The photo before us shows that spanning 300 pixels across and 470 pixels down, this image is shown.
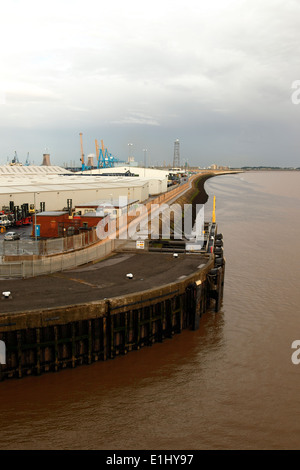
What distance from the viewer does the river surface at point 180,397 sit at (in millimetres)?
14070

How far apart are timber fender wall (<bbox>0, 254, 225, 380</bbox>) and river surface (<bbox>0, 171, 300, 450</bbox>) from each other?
507mm

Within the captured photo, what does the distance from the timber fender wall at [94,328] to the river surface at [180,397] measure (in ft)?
1.66

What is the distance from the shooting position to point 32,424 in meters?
14.4

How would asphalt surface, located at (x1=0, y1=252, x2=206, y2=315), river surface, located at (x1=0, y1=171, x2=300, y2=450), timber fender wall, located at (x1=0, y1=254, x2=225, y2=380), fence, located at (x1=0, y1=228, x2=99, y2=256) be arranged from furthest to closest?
fence, located at (x1=0, y1=228, x2=99, y2=256), asphalt surface, located at (x1=0, y1=252, x2=206, y2=315), timber fender wall, located at (x1=0, y1=254, x2=225, y2=380), river surface, located at (x1=0, y1=171, x2=300, y2=450)

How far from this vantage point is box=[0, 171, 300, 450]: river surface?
46.2 feet

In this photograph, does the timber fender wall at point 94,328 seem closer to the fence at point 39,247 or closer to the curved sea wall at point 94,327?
the curved sea wall at point 94,327

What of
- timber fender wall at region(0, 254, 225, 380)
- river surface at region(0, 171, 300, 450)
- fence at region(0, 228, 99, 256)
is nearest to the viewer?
river surface at region(0, 171, 300, 450)

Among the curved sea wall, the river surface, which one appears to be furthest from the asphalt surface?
the river surface

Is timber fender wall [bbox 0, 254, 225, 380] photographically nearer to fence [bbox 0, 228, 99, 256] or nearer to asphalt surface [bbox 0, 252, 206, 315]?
asphalt surface [bbox 0, 252, 206, 315]

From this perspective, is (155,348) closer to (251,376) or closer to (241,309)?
(251,376)

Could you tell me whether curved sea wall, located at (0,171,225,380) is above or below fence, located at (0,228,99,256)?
below

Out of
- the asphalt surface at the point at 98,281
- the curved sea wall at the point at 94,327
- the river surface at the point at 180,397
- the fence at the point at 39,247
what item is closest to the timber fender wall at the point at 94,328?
the curved sea wall at the point at 94,327

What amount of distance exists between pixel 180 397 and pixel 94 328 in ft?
15.8

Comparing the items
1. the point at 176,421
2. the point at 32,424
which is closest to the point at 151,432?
the point at 176,421
